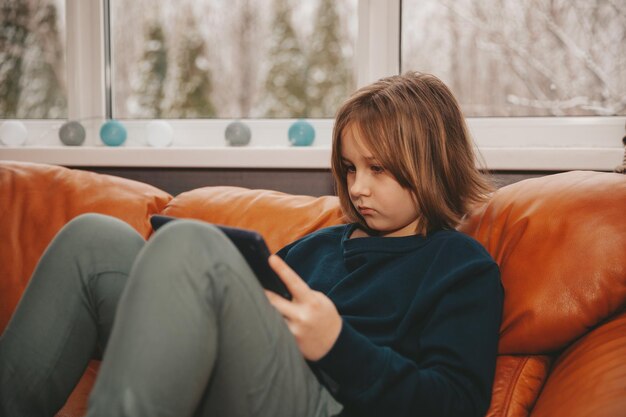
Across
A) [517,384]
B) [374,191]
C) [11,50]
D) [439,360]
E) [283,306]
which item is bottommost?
[517,384]

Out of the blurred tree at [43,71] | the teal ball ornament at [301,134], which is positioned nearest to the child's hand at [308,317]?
the teal ball ornament at [301,134]

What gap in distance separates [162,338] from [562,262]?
0.73m

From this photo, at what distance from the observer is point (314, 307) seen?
2.70 ft

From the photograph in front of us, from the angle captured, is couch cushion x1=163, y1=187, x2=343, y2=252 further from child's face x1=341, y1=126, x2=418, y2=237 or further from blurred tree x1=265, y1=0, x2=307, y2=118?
blurred tree x1=265, y1=0, x2=307, y2=118

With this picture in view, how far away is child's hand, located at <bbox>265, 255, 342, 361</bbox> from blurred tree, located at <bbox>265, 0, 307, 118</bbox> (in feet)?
4.58

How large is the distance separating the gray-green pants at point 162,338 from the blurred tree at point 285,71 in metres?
1.31

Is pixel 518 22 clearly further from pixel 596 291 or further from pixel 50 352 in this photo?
pixel 50 352

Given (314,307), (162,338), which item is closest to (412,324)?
(314,307)

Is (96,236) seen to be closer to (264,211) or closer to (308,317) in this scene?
(308,317)

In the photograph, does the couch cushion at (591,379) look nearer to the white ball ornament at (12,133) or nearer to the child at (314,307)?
the child at (314,307)

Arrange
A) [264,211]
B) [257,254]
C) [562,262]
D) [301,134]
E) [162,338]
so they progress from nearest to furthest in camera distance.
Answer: [162,338] < [257,254] < [562,262] < [264,211] < [301,134]

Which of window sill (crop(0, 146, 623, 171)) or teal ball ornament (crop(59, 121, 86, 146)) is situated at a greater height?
teal ball ornament (crop(59, 121, 86, 146))

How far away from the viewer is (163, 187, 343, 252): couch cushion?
1468mm

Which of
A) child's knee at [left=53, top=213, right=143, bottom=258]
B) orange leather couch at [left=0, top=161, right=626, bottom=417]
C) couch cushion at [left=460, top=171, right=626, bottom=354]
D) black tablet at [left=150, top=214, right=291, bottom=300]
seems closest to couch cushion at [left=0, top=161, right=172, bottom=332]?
orange leather couch at [left=0, top=161, right=626, bottom=417]
